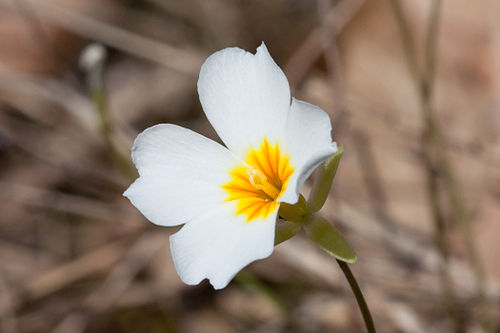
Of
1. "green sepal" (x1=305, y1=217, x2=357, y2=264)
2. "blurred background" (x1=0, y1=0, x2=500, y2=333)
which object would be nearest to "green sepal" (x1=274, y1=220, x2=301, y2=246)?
"green sepal" (x1=305, y1=217, x2=357, y2=264)

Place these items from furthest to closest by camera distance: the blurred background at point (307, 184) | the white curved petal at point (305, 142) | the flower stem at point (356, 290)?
the blurred background at point (307, 184)
the flower stem at point (356, 290)
the white curved petal at point (305, 142)

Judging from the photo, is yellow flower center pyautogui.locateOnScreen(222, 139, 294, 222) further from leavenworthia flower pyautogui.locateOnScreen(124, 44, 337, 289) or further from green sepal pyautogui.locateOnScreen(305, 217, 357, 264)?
green sepal pyautogui.locateOnScreen(305, 217, 357, 264)

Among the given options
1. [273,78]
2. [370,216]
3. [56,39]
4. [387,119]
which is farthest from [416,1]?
[56,39]

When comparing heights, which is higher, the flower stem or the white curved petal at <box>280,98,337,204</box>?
the white curved petal at <box>280,98,337,204</box>

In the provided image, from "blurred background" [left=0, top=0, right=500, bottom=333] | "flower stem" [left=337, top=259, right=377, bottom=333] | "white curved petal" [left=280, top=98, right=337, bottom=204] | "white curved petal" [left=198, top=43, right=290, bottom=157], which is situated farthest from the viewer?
"blurred background" [left=0, top=0, right=500, bottom=333]

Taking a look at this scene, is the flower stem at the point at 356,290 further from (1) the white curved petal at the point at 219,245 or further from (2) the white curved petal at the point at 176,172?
(2) the white curved petal at the point at 176,172

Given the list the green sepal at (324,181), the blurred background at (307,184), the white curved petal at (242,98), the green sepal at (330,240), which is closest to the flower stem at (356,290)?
Result: the green sepal at (330,240)
